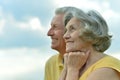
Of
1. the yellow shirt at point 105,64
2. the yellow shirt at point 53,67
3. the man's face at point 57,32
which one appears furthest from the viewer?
the yellow shirt at point 53,67

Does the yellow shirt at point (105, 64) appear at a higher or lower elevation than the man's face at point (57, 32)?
lower

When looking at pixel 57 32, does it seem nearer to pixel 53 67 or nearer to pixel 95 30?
pixel 53 67

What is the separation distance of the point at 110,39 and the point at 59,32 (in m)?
0.89

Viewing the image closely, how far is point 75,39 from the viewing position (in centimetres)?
307

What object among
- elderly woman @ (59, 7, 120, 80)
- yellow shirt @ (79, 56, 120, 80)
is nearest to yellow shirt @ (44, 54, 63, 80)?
elderly woman @ (59, 7, 120, 80)

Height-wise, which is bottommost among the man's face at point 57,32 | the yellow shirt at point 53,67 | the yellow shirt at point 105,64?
the yellow shirt at point 53,67

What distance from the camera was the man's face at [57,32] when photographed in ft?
12.9

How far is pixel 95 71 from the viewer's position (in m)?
2.95

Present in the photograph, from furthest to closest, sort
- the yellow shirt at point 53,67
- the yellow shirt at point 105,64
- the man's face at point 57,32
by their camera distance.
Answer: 1. the yellow shirt at point 53,67
2. the man's face at point 57,32
3. the yellow shirt at point 105,64

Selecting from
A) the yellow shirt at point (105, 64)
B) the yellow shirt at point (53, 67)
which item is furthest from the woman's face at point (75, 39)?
the yellow shirt at point (53, 67)

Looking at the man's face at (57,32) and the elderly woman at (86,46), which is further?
the man's face at (57,32)

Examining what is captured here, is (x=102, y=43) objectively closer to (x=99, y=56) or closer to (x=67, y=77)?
(x=99, y=56)

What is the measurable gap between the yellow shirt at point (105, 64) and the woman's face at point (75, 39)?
0.16 m

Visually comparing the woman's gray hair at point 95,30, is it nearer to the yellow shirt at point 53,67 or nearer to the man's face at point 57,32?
the man's face at point 57,32
